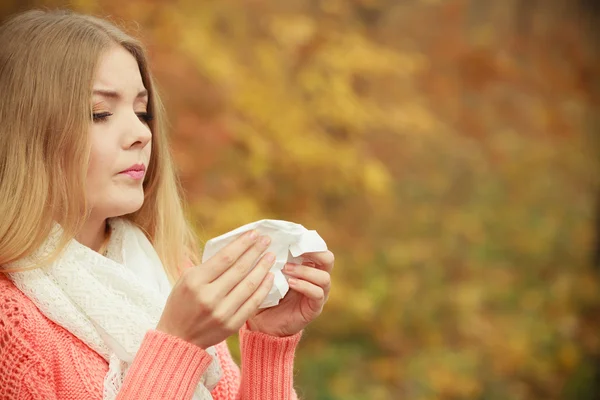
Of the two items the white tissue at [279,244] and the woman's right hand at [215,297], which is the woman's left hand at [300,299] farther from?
the woman's right hand at [215,297]

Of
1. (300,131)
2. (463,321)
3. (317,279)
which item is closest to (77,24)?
(317,279)

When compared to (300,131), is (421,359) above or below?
below

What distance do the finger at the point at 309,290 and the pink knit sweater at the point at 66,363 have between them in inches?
7.7

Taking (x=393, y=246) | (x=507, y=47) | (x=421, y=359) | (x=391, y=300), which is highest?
(x=507, y=47)

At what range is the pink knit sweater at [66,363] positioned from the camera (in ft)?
3.53

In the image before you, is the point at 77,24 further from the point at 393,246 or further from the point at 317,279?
the point at 393,246

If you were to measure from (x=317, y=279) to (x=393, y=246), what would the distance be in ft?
8.60

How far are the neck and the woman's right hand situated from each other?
1.02 feet

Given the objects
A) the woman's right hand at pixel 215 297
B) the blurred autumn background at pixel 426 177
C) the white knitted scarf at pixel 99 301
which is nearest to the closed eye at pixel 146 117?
the white knitted scarf at pixel 99 301

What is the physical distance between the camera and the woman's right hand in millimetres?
Result: 1059

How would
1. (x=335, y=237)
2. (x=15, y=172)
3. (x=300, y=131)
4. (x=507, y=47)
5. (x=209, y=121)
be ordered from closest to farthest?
(x=15, y=172) < (x=209, y=121) < (x=300, y=131) < (x=335, y=237) < (x=507, y=47)

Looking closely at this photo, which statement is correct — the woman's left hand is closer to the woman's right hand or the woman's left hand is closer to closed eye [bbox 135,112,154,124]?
the woman's right hand

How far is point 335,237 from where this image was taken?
12.1 feet

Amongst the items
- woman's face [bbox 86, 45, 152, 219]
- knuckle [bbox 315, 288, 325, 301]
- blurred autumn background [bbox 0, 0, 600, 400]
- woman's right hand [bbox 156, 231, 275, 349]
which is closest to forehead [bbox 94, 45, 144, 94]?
woman's face [bbox 86, 45, 152, 219]
